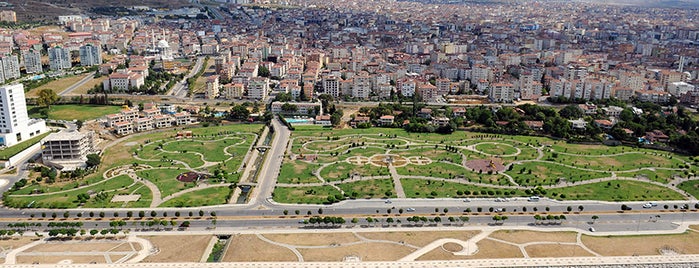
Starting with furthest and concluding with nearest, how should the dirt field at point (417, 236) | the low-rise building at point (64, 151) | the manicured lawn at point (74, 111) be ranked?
the manicured lawn at point (74, 111)
the low-rise building at point (64, 151)
the dirt field at point (417, 236)

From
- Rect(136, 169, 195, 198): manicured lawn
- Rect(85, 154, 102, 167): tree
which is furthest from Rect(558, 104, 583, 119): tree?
Rect(85, 154, 102, 167): tree

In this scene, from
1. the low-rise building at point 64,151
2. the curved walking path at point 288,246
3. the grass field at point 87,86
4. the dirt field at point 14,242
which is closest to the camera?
the curved walking path at point 288,246

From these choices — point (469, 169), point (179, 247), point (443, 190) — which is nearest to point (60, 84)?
point (179, 247)

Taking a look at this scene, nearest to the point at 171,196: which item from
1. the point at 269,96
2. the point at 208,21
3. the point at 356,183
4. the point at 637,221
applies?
the point at 356,183

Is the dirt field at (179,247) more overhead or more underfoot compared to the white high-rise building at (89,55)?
more underfoot

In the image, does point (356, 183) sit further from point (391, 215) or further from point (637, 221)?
point (637, 221)

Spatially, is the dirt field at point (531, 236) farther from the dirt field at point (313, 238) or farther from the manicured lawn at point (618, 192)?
the dirt field at point (313, 238)

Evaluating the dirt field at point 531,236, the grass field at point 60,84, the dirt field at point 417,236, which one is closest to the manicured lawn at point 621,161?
the dirt field at point 531,236

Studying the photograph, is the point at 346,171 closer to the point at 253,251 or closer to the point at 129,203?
the point at 253,251
